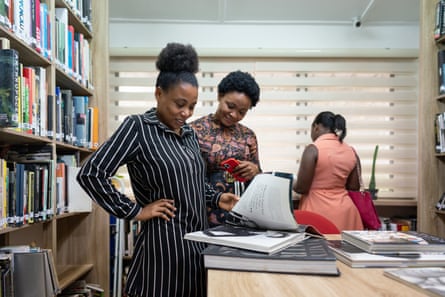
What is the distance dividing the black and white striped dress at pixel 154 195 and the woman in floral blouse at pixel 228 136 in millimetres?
426

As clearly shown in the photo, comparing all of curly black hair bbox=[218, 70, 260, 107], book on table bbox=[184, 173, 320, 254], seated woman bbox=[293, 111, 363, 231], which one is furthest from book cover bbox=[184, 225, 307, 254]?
seated woman bbox=[293, 111, 363, 231]

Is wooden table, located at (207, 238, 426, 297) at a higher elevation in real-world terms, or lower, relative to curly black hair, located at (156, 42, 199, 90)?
lower

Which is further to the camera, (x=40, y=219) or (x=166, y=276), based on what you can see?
(x=40, y=219)

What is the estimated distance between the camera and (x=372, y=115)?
3.79 metres

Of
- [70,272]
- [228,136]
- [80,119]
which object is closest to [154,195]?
[228,136]

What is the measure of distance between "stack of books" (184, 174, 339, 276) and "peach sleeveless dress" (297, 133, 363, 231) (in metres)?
1.66

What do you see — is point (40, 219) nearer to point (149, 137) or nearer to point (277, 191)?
point (149, 137)

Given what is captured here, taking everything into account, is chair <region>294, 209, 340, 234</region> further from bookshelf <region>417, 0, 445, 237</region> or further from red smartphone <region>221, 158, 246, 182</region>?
bookshelf <region>417, 0, 445, 237</region>

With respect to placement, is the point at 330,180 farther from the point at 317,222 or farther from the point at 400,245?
the point at 400,245

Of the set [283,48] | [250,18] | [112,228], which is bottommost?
[112,228]

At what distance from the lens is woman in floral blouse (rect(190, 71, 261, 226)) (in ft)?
5.52

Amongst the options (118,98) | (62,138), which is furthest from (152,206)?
(118,98)

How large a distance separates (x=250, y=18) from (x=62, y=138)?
2183mm

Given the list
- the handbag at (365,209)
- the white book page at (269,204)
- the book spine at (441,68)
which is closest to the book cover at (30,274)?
the white book page at (269,204)
